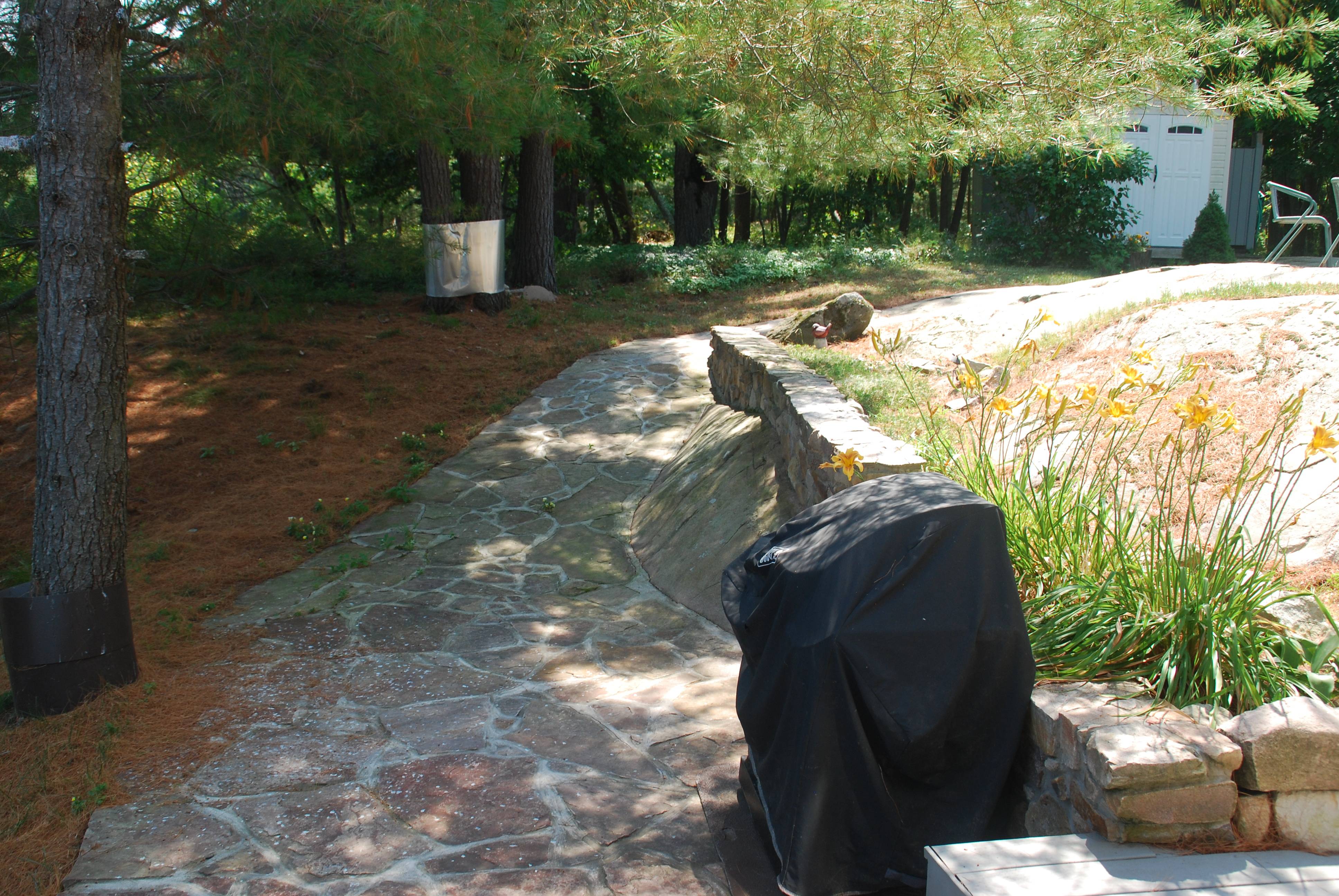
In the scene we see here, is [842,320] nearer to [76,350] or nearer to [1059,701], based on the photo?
[76,350]

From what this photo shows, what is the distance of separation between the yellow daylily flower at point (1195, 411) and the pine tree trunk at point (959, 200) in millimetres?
16141

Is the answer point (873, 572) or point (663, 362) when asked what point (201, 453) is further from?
point (873, 572)

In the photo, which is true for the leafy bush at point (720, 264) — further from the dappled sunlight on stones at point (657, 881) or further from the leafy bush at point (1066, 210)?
the dappled sunlight on stones at point (657, 881)

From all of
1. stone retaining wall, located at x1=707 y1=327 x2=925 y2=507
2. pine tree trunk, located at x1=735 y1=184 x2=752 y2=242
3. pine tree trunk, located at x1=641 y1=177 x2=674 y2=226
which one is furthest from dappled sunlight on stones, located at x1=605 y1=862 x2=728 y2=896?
pine tree trunk, located at x1=641 y1=177 x2=674 y2=226

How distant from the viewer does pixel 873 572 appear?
2.51m

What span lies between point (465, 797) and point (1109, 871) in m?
2.10

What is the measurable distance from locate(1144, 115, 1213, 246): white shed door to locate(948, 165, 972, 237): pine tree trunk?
3.60m

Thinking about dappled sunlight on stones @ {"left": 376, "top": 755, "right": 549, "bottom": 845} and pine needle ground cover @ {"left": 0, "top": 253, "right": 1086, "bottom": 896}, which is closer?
dappled sunlight on stones @ {"left": 376, "top": 755, "right": 549, "bottom": 845}

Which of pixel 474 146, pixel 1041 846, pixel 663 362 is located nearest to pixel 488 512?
pixel 474 146

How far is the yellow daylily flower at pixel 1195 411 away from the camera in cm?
273

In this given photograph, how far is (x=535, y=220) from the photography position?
13133mm

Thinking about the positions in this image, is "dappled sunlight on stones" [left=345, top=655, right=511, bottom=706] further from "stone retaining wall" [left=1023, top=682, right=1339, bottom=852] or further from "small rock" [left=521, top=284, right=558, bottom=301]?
"small rock" [left=521, top=284, right=558, bottom=301]

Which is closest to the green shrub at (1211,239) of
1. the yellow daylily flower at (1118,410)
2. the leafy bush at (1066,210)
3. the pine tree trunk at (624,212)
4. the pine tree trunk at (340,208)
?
the leafy bush at (1066,210)

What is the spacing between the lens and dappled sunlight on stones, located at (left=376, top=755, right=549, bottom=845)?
316cm
